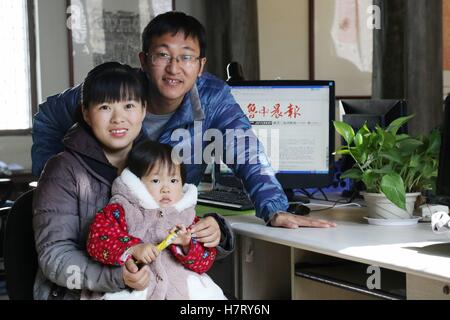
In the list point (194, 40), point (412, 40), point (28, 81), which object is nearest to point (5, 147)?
point (28, 81)

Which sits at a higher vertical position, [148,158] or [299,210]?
[148,158]

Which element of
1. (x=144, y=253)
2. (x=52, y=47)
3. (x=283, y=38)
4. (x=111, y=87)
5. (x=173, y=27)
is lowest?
(x=144, y=253)

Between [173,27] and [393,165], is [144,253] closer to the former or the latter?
[173,27]

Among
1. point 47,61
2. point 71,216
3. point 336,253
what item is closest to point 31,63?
point 47,61

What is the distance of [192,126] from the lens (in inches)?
94.3

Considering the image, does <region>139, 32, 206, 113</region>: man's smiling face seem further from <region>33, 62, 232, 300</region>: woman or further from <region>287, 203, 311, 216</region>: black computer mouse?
<region>287, 203, 311, 216</region>: black computer mouse

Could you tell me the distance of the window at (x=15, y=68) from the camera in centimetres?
511

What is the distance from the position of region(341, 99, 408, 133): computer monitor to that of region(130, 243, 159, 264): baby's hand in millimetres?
1456

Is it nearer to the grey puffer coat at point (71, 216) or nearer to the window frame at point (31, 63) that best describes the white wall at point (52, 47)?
the window frame at point (31, 63)

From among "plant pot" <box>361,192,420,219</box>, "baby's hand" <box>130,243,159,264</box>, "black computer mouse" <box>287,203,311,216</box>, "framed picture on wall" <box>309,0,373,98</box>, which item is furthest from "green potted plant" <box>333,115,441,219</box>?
"framed picture on wall" <box>309,0,373,98</box>

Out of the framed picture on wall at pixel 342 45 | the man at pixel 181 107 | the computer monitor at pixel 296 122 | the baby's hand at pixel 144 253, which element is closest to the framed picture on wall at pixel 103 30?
the framed picture on wall at pixel 342 45

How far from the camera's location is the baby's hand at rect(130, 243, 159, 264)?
5.70ft

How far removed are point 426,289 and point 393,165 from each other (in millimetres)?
685

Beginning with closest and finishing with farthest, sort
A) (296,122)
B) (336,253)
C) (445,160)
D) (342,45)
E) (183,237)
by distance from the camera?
(183,237), (336,253), (445,160), (296,122), (342,45)
